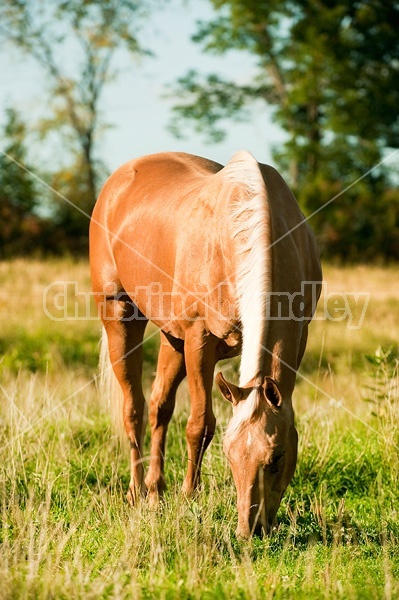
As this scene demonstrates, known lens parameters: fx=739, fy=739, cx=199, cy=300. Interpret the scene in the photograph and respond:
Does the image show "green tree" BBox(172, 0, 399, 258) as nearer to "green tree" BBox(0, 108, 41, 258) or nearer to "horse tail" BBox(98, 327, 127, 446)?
"green tree" BBox(0, 108, 41, 258)

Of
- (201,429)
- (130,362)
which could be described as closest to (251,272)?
(201,429)

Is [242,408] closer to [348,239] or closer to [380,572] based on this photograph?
[380,572]

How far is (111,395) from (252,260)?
214cm

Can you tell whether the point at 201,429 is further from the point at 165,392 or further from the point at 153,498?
the point at 165,392

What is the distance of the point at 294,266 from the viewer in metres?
3.60

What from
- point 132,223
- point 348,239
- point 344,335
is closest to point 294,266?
point 132,223

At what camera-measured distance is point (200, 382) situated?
3955 mm

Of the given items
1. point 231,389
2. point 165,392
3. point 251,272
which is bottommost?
point 165,392

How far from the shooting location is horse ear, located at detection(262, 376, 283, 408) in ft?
10.2

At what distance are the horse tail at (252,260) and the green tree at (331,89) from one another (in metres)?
15.2

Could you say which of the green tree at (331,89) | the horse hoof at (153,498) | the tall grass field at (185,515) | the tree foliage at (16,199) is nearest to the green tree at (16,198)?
the tree foliage at (16,199)

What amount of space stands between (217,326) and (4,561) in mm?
1536

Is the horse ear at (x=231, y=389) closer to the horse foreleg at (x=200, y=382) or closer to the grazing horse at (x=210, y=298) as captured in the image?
the grazing horse at (x=210, y=298)

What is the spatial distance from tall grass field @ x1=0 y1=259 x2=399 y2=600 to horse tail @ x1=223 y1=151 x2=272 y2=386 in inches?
31.0
